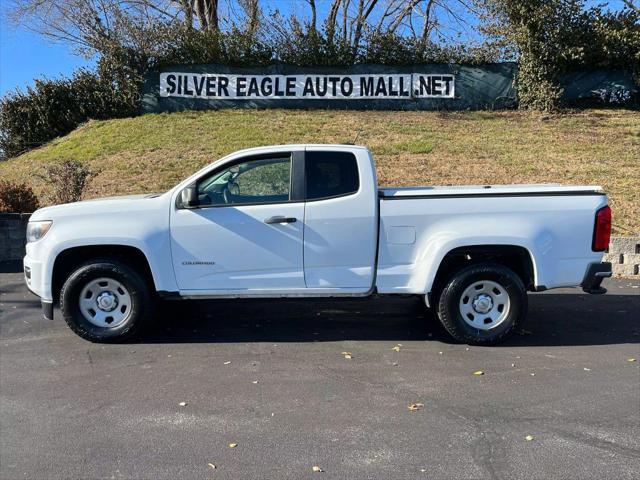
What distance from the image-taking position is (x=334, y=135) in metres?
16.1

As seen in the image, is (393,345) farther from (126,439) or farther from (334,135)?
(334,135)

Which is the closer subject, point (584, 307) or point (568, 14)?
point (584, 307)

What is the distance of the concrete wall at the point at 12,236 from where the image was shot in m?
10.2

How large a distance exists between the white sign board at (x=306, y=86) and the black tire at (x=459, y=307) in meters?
13.5

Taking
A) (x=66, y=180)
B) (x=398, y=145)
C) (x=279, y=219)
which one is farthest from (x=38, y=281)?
(x=398, y=145)

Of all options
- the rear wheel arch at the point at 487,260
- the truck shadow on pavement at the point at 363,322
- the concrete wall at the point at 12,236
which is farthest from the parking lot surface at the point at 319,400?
the concrete wall at the point at 12,236

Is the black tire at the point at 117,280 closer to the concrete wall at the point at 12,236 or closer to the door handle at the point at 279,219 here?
the door handle at the point at 279,219

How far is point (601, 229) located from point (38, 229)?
5.44 meters

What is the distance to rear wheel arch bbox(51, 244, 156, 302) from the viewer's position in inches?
218

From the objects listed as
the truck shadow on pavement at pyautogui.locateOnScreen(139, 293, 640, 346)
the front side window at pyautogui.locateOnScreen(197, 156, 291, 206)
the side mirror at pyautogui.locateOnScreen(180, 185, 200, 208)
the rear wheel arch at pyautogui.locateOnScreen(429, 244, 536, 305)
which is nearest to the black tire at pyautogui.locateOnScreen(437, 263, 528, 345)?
the rear wheel arch at pyautogui.locateOnScreen(429, 244, 536, 305)

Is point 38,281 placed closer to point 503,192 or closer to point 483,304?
point 483,304

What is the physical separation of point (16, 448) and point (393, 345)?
331cm

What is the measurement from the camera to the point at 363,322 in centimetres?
632

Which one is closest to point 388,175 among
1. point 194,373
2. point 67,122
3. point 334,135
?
point 334,135
